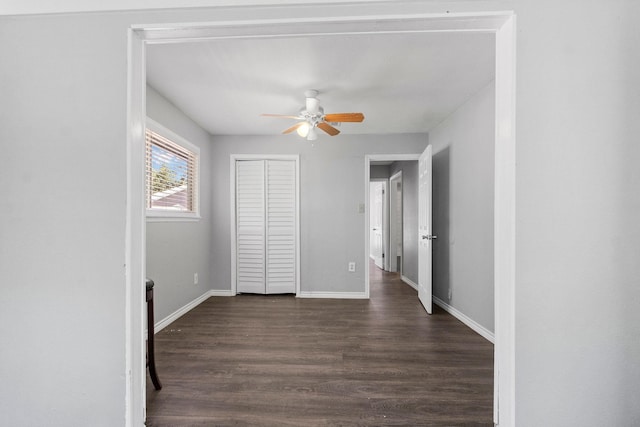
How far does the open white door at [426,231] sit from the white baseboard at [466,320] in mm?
219

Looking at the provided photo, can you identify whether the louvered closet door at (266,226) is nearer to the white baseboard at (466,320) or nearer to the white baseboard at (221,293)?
the white baseboard at (221,293)

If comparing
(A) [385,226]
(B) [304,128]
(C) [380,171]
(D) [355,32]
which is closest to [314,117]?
(B) [304,128]

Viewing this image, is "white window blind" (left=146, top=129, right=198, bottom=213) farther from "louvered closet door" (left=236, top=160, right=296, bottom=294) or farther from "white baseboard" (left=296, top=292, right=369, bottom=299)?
"white baseboard" (left=296, top=292, right=369, bottom=299)

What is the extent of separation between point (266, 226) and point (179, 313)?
152cm

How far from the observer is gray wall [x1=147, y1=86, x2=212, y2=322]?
103 inches

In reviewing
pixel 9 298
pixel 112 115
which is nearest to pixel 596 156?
pixel 112 115

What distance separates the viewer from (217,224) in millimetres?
3932

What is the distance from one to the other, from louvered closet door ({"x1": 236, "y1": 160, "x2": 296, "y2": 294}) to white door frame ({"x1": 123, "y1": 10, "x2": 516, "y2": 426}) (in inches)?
105

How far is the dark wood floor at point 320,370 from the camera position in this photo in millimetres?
1519

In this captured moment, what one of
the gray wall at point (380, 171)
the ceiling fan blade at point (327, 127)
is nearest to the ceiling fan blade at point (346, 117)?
the ceiling fan blade at point (327, 127)

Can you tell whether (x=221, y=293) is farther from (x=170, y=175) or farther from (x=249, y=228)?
(x=170, y=175)

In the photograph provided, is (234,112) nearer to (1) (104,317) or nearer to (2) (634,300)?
(1) (104,317)

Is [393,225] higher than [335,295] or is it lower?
higher

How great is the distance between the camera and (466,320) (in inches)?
113
